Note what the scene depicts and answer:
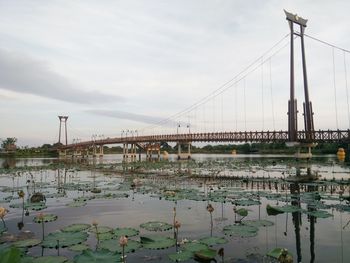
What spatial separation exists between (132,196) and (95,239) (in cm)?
919

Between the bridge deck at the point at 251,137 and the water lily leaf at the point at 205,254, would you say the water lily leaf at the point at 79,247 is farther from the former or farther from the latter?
the bridge deck at the point at 251,137

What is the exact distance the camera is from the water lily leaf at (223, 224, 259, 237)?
9391mm

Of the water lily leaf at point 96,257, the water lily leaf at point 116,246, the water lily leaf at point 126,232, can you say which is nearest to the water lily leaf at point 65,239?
the water lily leaf at point 116,246

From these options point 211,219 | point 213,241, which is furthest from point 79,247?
point 211,219

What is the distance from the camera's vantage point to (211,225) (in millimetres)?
10789

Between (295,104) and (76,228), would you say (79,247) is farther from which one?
(295,104)

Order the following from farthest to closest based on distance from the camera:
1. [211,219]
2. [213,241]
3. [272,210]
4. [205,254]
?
[272,210] → [211,219] → [213,241] → [205,254]

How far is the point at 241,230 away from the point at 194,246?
237cm

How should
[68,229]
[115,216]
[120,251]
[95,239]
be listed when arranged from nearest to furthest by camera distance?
[120,251], [95,239], [68,229], [115,216]

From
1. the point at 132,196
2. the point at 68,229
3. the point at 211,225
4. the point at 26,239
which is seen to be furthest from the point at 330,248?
the point at 132,196

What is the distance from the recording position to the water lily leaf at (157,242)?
26.8ft

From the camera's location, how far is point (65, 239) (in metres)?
8.76

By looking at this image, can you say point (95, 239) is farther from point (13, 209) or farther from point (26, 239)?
point (13, 209)

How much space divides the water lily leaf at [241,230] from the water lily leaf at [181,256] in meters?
2.49
